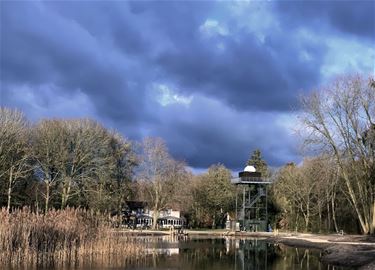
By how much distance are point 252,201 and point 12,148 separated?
125ft

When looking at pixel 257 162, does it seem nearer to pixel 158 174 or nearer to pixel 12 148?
pixel 158 174

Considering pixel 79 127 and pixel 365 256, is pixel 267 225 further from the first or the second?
pixel 365 256

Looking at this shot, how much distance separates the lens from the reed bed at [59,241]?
2359 centimetres

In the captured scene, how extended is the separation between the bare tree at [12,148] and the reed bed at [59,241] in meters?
22.4

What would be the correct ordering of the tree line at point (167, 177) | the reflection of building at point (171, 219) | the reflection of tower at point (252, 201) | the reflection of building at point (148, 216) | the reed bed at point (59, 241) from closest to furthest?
the reed bed at point (59, 241)
the tree line at point (167, 177)
the reflection of tower at point (252, 201)
the reflection of building at point (148, 216)
the reflection of building at point (171, 219)

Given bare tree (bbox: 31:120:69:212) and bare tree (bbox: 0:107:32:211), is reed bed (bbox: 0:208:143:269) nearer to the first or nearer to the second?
bare tree (bbox: 0:107:32:211)

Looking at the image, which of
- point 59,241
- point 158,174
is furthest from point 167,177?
point 59,241

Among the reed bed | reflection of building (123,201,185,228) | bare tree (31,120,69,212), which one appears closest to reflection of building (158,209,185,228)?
reflection of building (123,201,185,228)

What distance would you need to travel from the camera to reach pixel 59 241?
86.1ft

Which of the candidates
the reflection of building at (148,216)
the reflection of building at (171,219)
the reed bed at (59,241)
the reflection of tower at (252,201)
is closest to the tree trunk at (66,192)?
the reflection of tower at (252,201)

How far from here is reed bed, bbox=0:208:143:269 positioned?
77.4 feet

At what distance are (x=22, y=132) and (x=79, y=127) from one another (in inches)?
303

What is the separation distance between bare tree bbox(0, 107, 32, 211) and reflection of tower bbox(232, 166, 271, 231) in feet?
107

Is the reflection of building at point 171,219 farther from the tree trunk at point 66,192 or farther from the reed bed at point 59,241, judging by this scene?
the reed bed at point 59,241
